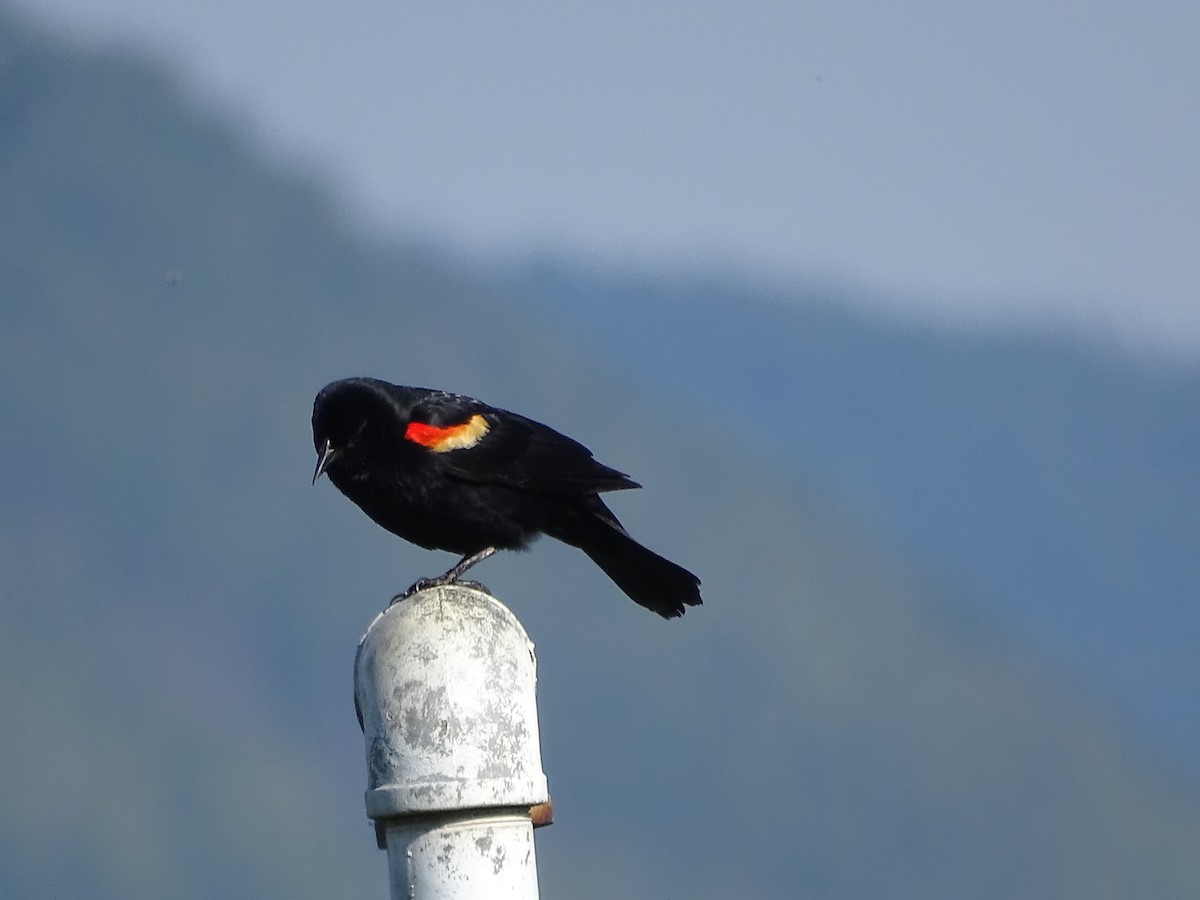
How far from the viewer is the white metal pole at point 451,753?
2.46m

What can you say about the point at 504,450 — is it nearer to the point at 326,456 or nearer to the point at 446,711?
the point at 326,456

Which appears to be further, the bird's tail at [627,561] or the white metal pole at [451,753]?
the bird's tail at [627,561]

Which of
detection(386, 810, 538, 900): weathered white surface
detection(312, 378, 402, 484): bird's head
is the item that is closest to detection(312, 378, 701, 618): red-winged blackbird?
detection(312, 378, 402, 484): bird's head

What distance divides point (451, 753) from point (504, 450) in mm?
2296

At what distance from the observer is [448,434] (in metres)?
4.75

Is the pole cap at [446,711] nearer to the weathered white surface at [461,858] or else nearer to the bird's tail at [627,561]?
the weathered white surface at [461,858]

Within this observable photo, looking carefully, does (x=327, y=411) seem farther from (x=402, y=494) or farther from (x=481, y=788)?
(x=481, y=788)

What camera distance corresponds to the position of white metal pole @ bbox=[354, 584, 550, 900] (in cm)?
246

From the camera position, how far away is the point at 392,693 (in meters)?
2.57

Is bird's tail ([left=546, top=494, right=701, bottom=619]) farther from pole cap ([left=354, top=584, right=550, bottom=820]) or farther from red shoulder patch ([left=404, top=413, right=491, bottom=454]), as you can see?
pole cap ([left=354, top=584, right=550, bottom=820])

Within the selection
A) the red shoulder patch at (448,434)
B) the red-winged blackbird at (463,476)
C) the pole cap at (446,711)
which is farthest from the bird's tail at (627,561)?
the pole cap at (446,711)

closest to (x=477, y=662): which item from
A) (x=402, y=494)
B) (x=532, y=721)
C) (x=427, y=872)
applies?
(x=532, y=721)

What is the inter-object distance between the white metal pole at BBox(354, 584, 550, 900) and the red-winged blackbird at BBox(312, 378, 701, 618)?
2.00 m

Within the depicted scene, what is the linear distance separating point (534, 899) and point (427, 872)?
18cm
